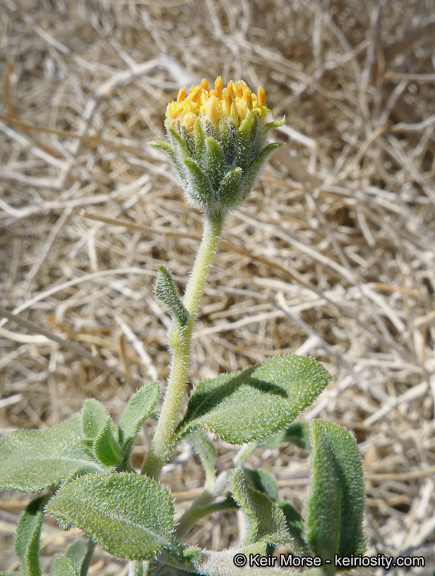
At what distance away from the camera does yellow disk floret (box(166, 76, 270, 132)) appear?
1078mm

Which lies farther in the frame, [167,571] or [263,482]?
[263,482]

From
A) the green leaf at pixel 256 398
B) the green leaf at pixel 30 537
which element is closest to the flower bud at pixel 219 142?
the green leaf at pixel 256 398

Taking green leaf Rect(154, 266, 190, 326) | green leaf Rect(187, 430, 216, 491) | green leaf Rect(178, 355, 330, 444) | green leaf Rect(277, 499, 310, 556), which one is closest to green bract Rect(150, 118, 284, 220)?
green leaf Rect(154, 266, 190, 326)

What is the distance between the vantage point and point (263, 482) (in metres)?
1.36

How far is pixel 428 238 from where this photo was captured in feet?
7.85

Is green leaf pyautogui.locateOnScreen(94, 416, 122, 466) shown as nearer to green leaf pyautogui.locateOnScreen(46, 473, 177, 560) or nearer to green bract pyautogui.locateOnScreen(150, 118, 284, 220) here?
green leaf pyautogui.locateOnScreen(46, 473, 177, 560)

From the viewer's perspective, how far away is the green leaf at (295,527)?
1147mm

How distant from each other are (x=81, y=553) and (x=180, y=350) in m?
0.70

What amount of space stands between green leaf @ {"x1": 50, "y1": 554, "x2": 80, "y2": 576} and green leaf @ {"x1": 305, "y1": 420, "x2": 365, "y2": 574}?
0.53 meters

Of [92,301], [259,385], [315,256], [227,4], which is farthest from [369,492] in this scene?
[227,4]

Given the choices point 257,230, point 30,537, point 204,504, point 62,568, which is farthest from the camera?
point 257,230

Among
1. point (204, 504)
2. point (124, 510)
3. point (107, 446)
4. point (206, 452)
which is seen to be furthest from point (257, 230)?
point (124, 510)

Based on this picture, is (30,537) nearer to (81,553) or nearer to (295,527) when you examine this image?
(81,553)

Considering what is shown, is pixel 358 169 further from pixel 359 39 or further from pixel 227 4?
pixel 227 4
